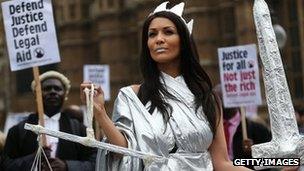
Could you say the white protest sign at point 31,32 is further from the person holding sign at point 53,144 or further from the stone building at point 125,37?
the stone building at point 125,37

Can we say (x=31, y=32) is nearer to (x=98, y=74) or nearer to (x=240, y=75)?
(x=240, y=75)

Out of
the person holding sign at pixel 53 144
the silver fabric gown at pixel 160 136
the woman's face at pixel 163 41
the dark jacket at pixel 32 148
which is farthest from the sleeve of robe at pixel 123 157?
the dark jacket at pixel 32 148

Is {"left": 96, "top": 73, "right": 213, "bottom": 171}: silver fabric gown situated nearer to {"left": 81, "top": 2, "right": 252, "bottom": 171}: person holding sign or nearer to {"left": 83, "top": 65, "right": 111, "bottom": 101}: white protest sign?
{"left": 81, "top": 2, "right": 252, "bottom": 171}: person holding sign

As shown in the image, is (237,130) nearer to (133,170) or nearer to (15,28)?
(15,28)

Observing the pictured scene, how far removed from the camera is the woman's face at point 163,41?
349 cm

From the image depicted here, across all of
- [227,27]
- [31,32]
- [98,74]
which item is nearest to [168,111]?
[31,32]

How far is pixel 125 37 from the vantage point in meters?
28.3

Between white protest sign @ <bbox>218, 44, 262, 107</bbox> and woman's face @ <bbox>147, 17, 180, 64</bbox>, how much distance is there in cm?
487

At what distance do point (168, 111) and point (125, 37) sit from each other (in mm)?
24957

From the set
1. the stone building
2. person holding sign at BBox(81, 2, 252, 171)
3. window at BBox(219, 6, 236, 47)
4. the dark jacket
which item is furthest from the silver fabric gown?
window at BBox(219, 6, 236, 47)

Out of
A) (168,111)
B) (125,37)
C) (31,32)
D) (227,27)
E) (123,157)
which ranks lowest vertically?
(125,37)

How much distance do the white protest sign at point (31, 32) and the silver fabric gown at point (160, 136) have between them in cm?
232

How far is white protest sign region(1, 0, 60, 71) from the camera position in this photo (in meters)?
5.64

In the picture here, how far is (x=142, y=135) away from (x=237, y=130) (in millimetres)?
4120
